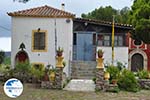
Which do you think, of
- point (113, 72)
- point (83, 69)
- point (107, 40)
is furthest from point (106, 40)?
point (113, 72)

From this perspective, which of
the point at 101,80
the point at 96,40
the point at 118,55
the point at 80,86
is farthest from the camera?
the point at 96,40

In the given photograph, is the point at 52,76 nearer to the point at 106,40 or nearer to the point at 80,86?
the point at 80,86

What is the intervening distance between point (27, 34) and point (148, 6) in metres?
9.56

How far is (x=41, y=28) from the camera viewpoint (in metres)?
32.3

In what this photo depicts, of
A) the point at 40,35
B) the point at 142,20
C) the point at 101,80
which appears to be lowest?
the point at 101,80

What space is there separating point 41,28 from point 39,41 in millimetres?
1039

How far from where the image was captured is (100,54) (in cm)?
2372

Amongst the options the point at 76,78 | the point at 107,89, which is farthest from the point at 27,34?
the point at 107,89

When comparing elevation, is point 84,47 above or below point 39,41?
below

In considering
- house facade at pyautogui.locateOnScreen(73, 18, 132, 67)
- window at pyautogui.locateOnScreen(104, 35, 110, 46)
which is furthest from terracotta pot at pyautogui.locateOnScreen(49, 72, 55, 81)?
window at pyautogui.locateOnScreen(104, 35, 110, 46)

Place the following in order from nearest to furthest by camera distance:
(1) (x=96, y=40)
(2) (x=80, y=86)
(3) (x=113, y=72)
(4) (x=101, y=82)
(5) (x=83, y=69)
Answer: (4) (x=101, y=82), (2) (x=80, y=86), (3) (x=113, y=72), (5) (x=83, y=69), (1) (x=96, y=40)

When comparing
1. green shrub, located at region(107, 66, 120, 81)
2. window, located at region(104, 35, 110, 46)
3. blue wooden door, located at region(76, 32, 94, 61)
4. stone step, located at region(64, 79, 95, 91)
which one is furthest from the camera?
window, located at region(104, 35, 110, 46)

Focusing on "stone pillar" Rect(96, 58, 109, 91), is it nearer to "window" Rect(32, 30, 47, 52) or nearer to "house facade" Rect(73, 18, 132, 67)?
"window" Rect(32, 30, 47, 52)

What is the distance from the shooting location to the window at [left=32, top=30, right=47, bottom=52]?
1276 inches
